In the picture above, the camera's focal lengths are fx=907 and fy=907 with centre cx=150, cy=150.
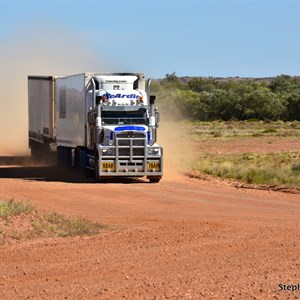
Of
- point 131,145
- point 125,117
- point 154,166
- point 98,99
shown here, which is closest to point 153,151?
point 154,166

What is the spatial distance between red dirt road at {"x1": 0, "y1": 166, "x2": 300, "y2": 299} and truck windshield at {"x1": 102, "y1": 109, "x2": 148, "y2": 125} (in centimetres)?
676

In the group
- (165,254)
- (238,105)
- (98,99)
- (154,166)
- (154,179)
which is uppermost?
(98,99)

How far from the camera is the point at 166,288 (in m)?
11.4

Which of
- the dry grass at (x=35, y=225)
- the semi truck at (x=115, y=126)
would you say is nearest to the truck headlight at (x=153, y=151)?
the semi truck at (x=115, y=126)

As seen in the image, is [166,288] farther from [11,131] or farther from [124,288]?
[11,131]

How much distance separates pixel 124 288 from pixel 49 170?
27.9 metres

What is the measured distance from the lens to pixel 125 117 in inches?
1212

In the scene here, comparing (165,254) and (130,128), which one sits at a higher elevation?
(130,128)

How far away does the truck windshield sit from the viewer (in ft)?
101

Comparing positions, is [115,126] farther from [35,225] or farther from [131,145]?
[35,225]

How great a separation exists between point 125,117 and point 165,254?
17.1 metres

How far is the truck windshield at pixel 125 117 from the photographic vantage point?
30766 mm

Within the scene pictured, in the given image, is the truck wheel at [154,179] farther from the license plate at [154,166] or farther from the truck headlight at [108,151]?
the truck headlight at [108,151]

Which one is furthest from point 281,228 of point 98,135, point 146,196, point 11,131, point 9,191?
point 11,131
